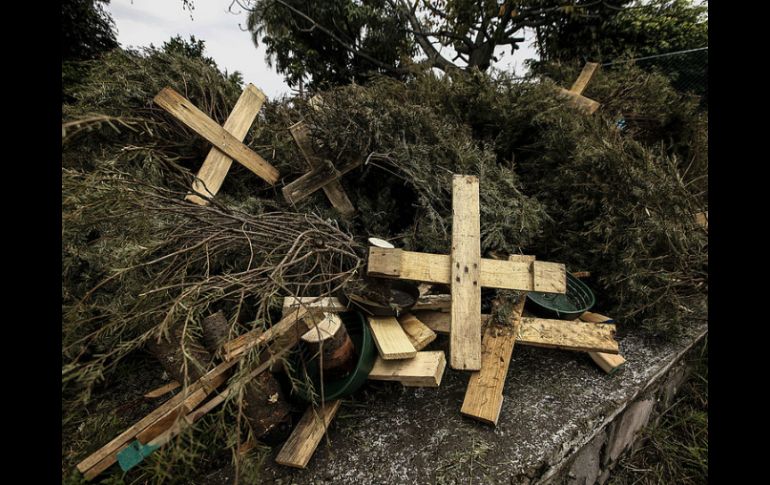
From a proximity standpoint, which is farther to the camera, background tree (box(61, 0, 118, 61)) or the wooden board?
background tree (box(61, 0, 118, 61))

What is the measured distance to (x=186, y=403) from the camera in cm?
148

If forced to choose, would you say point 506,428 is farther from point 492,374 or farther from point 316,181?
point 316,181

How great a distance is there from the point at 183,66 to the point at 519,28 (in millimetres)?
7395

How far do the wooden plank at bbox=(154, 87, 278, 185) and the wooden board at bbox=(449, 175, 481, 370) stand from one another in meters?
1.91

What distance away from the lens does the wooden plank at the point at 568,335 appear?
6.32ft

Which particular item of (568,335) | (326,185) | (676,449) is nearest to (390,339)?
(568,335)

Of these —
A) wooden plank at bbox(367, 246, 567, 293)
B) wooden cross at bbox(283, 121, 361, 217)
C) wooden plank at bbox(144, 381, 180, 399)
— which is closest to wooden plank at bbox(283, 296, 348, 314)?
wooden plank at bbox(367, 246, 567, 293)

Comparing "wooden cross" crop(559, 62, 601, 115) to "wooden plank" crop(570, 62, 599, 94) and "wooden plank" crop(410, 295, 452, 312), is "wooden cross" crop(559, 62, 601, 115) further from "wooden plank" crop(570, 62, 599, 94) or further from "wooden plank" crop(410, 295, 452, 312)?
"wooden plank" crop(410, 295, 452, 312)

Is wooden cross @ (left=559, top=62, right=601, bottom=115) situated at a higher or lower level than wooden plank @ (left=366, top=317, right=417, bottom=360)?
higher

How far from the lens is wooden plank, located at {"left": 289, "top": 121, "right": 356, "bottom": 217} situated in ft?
8.80

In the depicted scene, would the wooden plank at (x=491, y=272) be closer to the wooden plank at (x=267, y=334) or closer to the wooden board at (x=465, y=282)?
the wooden board at (x=465, y=282)
